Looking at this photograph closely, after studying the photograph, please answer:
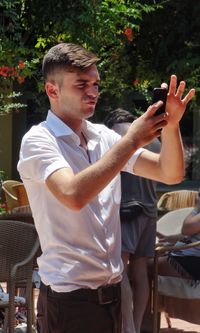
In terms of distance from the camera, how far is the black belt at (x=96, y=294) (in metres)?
2.72

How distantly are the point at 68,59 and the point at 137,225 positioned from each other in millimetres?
3322

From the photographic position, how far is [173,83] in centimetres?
257

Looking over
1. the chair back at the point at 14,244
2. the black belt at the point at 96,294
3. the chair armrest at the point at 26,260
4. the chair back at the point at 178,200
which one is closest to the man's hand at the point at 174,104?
the black belt at the point at 96,294

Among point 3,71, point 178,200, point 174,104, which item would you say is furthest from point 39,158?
point 178,200

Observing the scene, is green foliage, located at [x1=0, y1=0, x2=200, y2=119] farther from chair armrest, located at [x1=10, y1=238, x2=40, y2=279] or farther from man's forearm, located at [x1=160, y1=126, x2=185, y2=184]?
man's forearm, located at [x1=160, y1=126, x2=185, y2=184]

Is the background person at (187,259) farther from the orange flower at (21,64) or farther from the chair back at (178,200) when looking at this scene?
the chair back at (178,200)

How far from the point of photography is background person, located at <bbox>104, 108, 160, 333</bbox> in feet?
19.5

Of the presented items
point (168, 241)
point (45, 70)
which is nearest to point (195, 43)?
point (168, 241)

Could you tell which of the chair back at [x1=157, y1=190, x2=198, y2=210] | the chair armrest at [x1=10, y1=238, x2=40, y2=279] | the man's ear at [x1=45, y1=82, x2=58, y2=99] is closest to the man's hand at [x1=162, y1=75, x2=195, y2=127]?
the man's ear at [x1=45, y1=82, x2=58, y2=99]

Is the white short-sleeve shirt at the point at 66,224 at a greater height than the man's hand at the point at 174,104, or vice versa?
the man's hand at the point at 174,104

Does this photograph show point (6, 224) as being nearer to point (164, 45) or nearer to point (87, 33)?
point (87, 33)

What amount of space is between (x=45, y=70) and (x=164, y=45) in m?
9.26

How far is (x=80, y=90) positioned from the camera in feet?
9.01

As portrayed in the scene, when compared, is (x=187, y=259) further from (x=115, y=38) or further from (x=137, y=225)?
(x=115, y=38)
